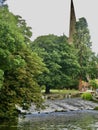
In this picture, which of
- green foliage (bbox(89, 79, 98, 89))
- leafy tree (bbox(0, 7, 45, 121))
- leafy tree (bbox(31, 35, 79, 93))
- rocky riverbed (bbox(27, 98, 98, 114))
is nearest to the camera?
leafy tree (bbox(0, 7, 45, 121))

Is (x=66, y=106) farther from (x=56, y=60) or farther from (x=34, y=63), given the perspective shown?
(x=56, y=60)

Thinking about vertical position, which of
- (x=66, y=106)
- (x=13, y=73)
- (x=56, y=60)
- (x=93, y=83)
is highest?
(x=56, y=60)

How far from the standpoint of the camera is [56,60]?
339 ft

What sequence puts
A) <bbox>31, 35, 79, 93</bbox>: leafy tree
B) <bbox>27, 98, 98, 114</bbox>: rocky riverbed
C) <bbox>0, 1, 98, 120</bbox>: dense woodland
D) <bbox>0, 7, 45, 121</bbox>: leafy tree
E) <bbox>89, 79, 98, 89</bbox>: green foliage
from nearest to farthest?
<bbox>0, 7, 45, 121</bbox>: leafy tree, <bbox>0, 1, 98, 120</bbox>: dense woodland, <bbox>27, 98, 98, 114</bbox>: rocky riverbed, <bbox>31, 35, 79, 93</bbox>: leafy tree, <bbox>89, 79, 98, 89</bbox>: green foliage

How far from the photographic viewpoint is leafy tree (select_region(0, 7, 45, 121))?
131ft

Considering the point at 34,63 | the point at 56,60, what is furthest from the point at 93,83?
the point at 34,63

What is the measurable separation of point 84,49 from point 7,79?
3202 inches

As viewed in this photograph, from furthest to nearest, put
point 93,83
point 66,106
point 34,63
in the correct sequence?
1. point 93,83
2. point 66,106
3. point 34,63

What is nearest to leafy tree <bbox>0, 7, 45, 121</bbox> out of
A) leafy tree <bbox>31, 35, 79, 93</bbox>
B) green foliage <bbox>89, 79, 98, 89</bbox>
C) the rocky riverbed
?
the rocky riverbed

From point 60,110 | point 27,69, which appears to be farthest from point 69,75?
point 27,69

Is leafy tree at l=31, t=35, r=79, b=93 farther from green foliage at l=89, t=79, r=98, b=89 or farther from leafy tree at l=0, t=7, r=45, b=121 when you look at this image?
leafy tree at l=0, t=7, r=45, b=121

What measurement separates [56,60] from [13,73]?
55.3 meters

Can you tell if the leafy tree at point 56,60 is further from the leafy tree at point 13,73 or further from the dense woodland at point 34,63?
the leafy tree at point 13,73

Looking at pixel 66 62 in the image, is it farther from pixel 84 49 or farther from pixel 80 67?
pixel 84 49
